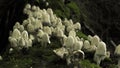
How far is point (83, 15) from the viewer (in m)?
9.40

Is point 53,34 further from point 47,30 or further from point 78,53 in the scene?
point 78,53

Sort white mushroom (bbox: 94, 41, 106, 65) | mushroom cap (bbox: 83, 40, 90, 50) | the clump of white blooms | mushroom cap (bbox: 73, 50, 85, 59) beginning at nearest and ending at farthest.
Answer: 1. mushroom cap (bbox: 73, 50, 85, 59)
2. the clump of white blooms
3. white mushroom (bbox: 94, 41, 106, 65)
4. mushroom cap (bbox: 83, 40, 90, 50)

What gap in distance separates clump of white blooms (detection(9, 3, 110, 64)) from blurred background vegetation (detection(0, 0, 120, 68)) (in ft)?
1.10

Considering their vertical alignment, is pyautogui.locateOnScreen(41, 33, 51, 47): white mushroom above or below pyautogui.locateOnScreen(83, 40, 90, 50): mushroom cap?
above

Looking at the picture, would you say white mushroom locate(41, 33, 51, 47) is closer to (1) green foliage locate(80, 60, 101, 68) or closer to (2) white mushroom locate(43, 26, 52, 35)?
(2) white mushroom locate(43, 26, 52, 35)

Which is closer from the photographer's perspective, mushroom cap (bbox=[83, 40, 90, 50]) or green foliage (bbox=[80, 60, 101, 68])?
green foliage (bbox=[80, 60, 101, 68])

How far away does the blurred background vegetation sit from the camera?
6.38m

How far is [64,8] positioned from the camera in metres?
8.52

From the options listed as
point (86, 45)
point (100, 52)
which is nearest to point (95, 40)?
point (86, 45)

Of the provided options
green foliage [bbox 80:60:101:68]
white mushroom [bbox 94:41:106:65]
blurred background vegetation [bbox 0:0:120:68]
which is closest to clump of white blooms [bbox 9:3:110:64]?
white mushroom [bbox 94:41:106:65]

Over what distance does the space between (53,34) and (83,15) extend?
360 cm

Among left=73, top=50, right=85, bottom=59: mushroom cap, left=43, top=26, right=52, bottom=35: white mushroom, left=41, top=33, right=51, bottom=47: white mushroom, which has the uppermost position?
left=43, top=26, right=52, bottom=35: white mushroom

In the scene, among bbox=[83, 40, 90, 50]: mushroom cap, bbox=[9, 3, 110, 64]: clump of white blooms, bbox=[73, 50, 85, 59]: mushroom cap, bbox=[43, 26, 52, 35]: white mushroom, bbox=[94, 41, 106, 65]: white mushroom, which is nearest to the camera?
bbox=[73, 50, 85, 59]: mushroom cap

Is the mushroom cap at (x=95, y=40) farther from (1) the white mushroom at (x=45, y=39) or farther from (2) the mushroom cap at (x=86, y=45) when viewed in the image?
(1) the white mushroom at (x=45, y=39)
